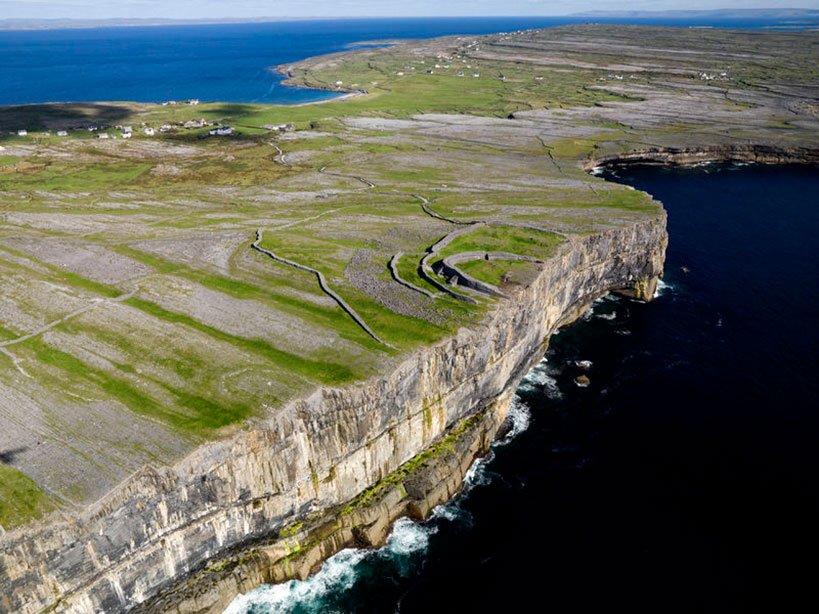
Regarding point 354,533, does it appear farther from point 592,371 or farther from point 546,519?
point 592,371

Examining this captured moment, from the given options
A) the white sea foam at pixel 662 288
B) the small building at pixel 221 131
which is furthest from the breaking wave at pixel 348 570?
the small building at pixel 221 131

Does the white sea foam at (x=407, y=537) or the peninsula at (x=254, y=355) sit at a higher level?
→ the peninsula at (x=254, y=355)

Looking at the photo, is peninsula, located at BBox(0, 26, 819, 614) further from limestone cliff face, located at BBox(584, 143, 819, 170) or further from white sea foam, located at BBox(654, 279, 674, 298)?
limestone cliff face, located at BBox(584, 143, 819, 170)

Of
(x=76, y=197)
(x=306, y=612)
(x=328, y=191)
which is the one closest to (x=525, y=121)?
(x=328, y=191)

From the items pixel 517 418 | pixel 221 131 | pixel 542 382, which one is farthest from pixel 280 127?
pixel 517 418

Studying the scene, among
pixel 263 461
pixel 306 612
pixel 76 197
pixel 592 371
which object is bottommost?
pixel 306 612

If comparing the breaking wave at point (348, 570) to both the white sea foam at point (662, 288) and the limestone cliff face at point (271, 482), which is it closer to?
the limestone cliff face at point (271, 482)
